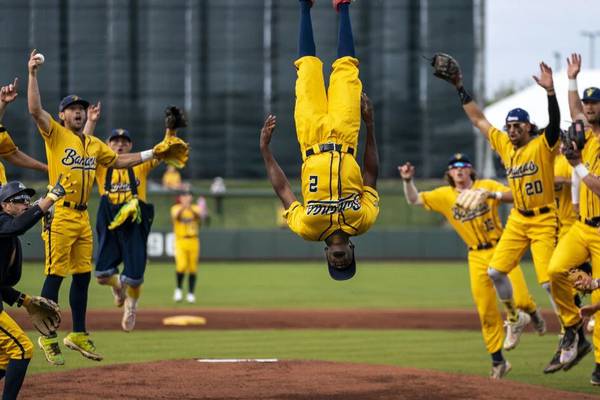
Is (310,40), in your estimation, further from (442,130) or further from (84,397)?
(442,130)

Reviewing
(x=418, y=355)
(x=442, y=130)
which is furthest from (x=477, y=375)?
(x=442, y=130)

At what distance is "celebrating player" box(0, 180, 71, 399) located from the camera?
777cm

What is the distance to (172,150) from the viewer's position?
10.7 m

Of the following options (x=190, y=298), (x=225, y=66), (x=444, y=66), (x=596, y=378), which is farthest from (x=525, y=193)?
(x=225, y=66)

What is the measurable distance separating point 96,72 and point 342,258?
855 inches

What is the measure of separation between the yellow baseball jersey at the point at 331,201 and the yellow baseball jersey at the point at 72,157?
2519mm

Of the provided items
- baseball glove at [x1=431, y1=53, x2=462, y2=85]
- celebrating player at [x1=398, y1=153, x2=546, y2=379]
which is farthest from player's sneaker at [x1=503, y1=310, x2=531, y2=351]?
baseball glove at [x1=431, y1=53, x2=462, y2=85]

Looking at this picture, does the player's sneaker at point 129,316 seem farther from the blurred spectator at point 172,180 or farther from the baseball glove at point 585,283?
the blurred spectator at point 172,180

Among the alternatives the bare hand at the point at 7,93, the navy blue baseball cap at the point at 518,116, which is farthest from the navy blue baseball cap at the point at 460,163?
the bare hand at the point at 7,93

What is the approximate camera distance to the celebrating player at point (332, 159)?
337 inches

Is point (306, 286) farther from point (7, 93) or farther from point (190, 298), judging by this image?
point (7, 93)

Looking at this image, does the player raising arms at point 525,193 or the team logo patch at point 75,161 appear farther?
the player raising arms at point 525,193

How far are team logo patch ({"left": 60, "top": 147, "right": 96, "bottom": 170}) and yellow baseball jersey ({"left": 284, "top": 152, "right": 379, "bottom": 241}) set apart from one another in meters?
2.52

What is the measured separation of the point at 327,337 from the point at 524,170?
473 centimetres
